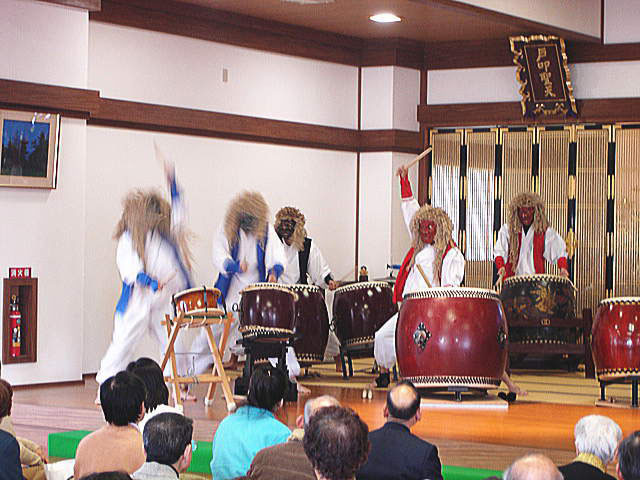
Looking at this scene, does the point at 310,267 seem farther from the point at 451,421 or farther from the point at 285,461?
the point at 285,461

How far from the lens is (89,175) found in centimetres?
878

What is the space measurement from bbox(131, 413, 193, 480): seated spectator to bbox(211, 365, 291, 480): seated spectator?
83 centimetres

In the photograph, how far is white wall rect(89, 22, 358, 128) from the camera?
8906 mm

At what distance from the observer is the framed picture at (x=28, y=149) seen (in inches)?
308

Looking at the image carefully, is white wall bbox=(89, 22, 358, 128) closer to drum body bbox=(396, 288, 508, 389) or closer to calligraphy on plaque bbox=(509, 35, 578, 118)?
calligraphy on plaque bbox=(509, 35, 578, 118)

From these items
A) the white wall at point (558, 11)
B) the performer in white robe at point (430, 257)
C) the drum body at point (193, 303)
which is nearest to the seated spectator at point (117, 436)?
the drum body at point (193, 303)

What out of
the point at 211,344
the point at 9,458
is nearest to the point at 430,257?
the point at 211,344

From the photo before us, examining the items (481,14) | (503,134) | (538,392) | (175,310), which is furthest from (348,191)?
(175,310)

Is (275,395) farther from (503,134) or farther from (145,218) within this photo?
(503,134)

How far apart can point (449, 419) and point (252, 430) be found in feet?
7.76

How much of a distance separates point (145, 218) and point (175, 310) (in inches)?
26.7

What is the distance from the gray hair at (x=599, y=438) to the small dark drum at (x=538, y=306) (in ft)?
17.2

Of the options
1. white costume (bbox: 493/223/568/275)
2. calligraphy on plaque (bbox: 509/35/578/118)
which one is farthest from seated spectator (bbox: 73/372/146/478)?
calligraphy on plaque (bbox: 509/35/578/118)

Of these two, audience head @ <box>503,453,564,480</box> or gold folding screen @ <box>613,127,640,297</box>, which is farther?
gold folding screen @ <box>613,127,640,297</box>
